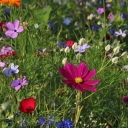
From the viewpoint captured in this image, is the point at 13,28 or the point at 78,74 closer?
the point at 78,74

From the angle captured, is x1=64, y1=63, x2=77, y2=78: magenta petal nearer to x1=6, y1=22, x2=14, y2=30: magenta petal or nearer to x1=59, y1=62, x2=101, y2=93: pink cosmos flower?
x1=59, y1=62, x2=101, y2=93: pink cosmos flower

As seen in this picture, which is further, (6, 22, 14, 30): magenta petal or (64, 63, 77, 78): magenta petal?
(6, 22, 14, 30): magenta petal

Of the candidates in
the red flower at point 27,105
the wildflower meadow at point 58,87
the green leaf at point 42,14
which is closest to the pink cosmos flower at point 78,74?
the wildflower meadow at point 58,87

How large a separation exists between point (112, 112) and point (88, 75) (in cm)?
36

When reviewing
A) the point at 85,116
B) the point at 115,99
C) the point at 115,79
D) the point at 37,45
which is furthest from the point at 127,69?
the point at 37,45

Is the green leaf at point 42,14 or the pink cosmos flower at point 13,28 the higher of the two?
the green leaf at point 42,14

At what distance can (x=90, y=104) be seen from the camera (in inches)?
47.5

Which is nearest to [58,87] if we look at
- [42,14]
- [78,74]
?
[78,74]

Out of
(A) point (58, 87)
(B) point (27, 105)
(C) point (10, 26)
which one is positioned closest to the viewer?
(B) point (27, 105)

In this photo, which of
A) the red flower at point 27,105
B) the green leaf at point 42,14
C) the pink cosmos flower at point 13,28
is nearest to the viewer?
the red flower at point 27,105

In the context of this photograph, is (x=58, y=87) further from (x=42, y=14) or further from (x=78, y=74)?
(x=42, y=14)

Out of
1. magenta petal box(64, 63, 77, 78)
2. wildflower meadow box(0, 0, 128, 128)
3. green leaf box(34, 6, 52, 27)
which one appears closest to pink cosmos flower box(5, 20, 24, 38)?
wildflower meadow box(0, 0, 128, 128)

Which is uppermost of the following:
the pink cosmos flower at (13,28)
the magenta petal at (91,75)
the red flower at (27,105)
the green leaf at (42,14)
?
the green leaf at (42,14)

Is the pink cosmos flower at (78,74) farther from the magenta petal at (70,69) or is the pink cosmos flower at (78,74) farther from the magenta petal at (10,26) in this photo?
the magenta petal at (10,26)
